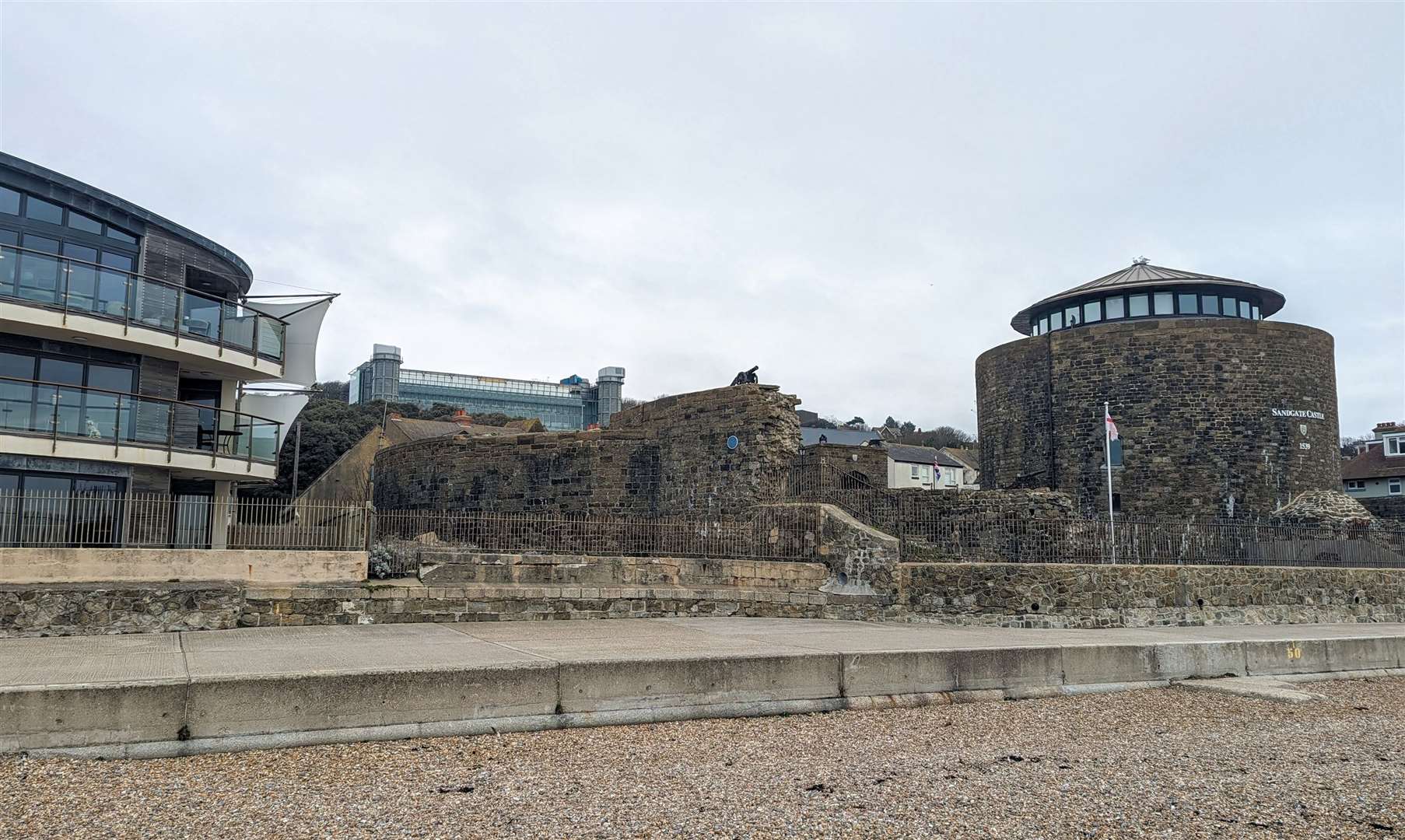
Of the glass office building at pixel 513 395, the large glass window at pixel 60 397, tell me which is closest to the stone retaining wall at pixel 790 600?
the large glass window at pixel 60 397

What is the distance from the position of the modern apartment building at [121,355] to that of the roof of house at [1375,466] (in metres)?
45.8

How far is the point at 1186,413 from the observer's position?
2788 centimetres

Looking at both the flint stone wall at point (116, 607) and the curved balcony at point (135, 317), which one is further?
the curved balcony at point (135, 317)

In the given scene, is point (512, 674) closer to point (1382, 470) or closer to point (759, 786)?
point (759, 786)

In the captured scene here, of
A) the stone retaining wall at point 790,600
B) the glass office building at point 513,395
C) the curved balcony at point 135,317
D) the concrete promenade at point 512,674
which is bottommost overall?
the concrete promenade at point 512,674

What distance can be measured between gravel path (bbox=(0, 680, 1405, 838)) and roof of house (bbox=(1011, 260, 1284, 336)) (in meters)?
25.8

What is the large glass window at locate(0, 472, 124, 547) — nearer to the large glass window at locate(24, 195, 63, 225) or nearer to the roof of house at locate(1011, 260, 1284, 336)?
the large glass window at locate(24, 195, 63, 225)

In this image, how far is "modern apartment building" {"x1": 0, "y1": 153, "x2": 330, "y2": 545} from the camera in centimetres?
1430

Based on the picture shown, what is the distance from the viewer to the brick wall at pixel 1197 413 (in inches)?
1085

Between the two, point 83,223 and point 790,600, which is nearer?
point 790,600

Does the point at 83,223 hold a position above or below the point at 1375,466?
above

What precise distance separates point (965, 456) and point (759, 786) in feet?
233

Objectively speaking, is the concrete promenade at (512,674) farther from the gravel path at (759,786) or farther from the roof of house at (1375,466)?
the roof of house at (1375,466)

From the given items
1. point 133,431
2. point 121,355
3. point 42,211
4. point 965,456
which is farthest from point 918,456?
point 42,211
